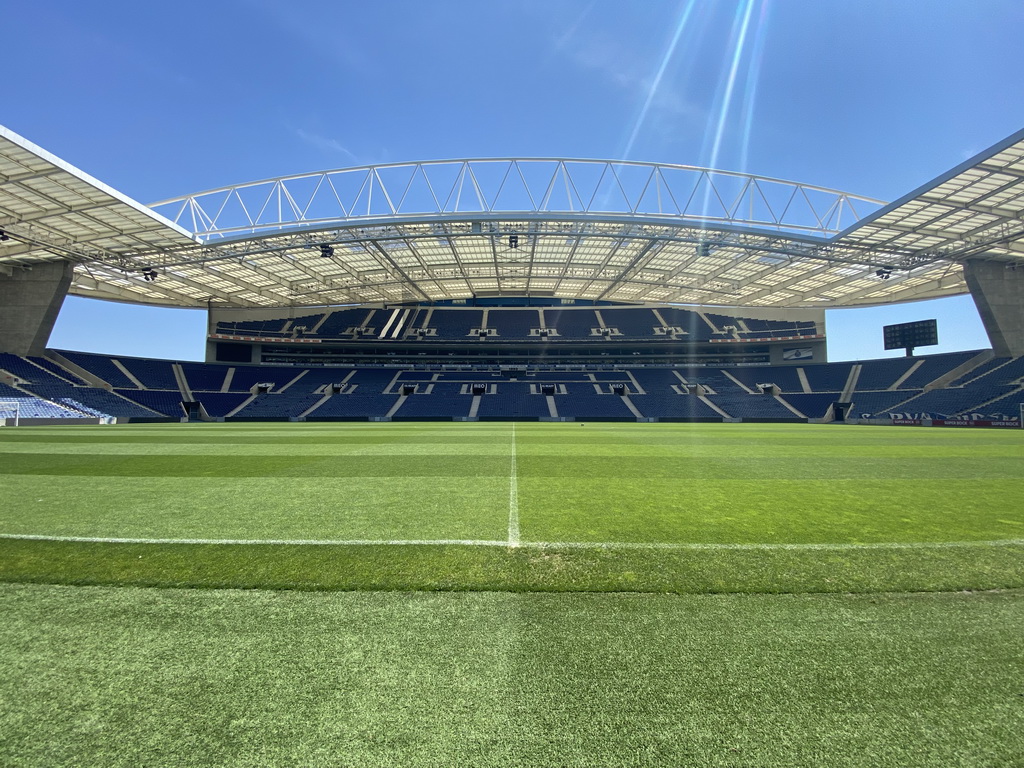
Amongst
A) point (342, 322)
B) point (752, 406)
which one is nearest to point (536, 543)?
point (752, 406)

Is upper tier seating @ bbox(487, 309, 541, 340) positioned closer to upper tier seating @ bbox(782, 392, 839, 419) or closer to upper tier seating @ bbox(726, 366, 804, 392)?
upper tier seating @ bbox(726, 366, 804, 392)

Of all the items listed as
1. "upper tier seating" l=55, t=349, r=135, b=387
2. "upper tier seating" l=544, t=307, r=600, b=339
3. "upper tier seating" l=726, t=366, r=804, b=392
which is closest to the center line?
"upper tier seating" l=55, t=349, r=135, b=387

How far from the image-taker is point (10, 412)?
28.1 metres

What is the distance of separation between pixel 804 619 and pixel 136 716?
3.60 m

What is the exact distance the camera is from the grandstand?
95.1 ft

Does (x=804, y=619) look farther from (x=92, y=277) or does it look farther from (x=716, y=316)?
(x=716, y=316)

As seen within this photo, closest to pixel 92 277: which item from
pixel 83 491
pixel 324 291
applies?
pixel 324 291

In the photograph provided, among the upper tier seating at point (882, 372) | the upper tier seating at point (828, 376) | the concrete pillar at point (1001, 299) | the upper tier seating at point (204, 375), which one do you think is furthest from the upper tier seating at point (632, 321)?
the upper tier seating at point (204, 375)

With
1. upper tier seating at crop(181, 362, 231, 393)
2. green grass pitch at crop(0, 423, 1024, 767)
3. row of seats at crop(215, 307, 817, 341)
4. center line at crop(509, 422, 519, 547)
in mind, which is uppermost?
row of seats at crop(215, 307, 817, 341)

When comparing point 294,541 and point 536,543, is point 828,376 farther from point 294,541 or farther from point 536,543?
point 294,541

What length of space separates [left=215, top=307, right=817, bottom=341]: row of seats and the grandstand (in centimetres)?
28

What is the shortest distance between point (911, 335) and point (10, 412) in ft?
233

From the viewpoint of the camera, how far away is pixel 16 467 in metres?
9.84

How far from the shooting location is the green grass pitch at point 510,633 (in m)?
1.85
